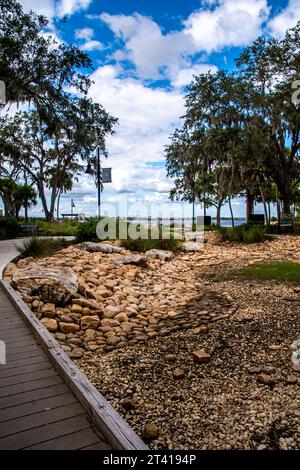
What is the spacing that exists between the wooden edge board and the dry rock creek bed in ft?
1.37

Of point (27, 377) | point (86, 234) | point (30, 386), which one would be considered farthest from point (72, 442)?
point (86, 234)

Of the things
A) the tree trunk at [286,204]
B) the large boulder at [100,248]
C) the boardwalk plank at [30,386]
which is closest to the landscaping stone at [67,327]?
the boardwalk plank at [30,386]

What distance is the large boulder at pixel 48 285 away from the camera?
17.4ft

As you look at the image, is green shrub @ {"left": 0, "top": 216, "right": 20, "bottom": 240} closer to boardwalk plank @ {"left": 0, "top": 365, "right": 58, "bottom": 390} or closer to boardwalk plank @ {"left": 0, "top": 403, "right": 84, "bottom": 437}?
boardwalk plank @ {"left": 0, "top": 365, "right": 58, "bottom": 390}

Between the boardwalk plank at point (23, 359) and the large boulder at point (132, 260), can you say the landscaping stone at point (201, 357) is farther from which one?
the large boulder at point (132, 260)

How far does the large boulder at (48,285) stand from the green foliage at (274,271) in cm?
424

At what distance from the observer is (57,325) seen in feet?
15.0

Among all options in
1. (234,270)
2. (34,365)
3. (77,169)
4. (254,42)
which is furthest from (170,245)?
(77,169)

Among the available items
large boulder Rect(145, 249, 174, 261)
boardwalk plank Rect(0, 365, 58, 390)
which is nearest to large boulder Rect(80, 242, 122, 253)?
large boulder Rect(145, 249, 174, 261)

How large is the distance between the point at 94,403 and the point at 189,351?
1.82m

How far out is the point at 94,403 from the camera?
2193mm
